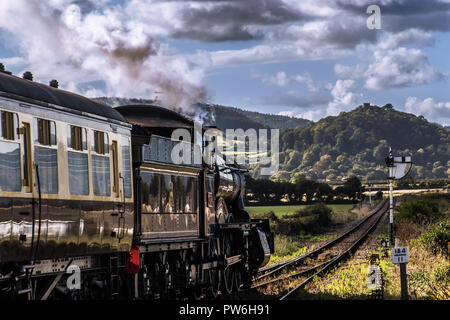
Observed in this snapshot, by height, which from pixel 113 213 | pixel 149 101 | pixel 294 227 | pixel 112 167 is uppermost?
pixel 149 101

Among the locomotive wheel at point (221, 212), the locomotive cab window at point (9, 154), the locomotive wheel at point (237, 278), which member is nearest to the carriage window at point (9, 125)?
the locomotive cab window at point (9, 154)

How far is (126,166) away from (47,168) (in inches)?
103

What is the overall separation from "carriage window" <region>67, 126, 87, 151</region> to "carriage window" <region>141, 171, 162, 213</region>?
240 centimetres

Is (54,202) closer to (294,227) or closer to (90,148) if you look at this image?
(90,148)

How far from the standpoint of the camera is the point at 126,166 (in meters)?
12.3

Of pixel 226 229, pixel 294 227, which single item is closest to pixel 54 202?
pixel 226 229

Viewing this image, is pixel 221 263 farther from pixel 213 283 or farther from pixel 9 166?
pixel 9 166

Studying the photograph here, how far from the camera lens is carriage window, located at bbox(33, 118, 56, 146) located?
9.63 m

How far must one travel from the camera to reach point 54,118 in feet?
33.1

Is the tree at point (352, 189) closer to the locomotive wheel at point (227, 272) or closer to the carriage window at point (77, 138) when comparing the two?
the locomotive wheel at point (227, 272)

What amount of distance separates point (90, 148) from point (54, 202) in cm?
144

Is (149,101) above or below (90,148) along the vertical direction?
above

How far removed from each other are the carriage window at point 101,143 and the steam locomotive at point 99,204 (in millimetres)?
15

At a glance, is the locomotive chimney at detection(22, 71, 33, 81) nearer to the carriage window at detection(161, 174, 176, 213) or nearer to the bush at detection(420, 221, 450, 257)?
the carriage window at detection(161, 174, 176, 213)
